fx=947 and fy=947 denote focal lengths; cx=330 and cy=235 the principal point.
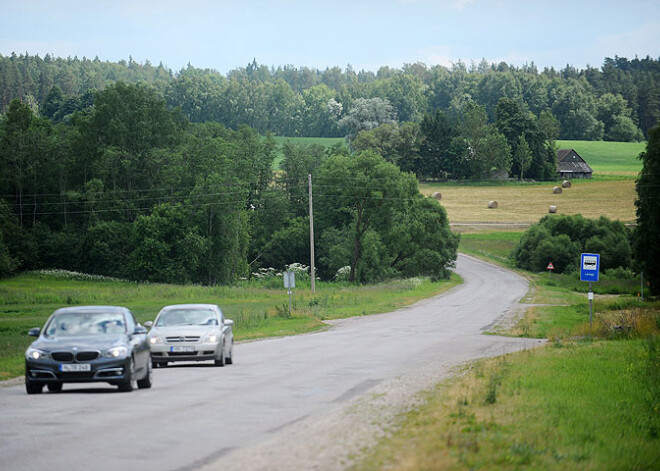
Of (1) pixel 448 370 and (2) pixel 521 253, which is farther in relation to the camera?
(2) pixel 521 253

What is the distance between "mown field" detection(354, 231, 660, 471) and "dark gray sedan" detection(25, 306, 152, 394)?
19.6 feet

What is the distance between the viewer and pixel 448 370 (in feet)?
79.0

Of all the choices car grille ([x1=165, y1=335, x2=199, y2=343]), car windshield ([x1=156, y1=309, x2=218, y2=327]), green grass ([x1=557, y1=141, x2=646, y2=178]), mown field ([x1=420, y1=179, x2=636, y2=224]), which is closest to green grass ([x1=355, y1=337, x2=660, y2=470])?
car grille ([x1=165, y1=335, x2=199, y2=343])

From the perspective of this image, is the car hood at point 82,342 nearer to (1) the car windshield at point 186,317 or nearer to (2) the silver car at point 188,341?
(2) the silver car at point 188,341

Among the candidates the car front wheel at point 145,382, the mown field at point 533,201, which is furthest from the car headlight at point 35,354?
the mown field at point 533,201

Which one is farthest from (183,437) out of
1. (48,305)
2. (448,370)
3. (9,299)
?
(9,299)

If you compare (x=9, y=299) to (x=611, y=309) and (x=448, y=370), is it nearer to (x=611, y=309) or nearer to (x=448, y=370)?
(x=611, y=309)

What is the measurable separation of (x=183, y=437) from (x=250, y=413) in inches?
109

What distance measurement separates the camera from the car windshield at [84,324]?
19.4 meters

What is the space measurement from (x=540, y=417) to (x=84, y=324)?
9.81 m

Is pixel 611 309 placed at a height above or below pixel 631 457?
below

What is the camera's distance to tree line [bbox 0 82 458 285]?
95.7 m

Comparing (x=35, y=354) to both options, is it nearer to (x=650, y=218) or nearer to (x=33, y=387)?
(x=33, y=387)

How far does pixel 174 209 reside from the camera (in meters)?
94.4
